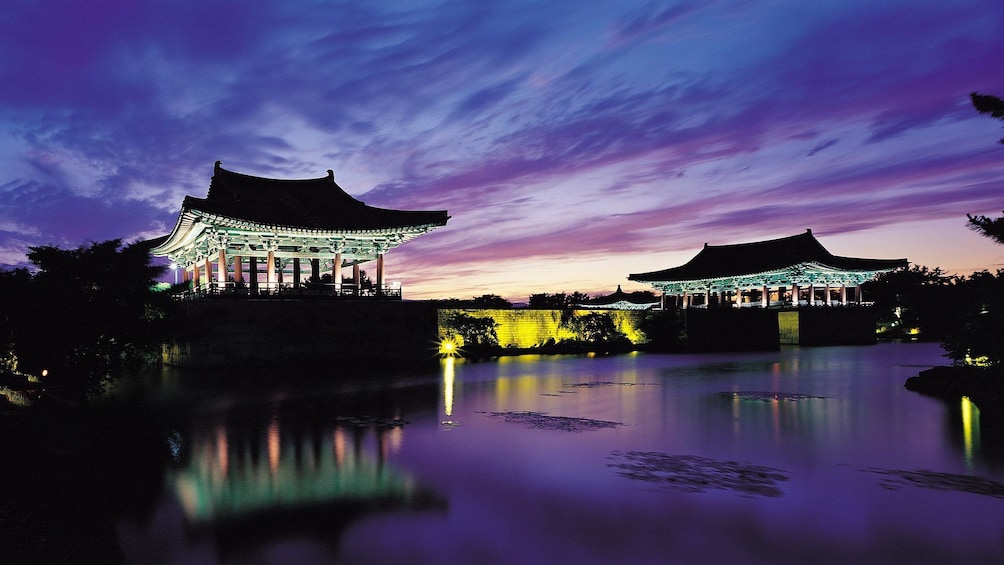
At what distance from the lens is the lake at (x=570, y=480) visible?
5816 mm

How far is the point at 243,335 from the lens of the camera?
22.8m

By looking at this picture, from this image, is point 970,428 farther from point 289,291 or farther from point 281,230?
point 281,230

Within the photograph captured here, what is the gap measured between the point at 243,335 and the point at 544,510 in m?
19.0

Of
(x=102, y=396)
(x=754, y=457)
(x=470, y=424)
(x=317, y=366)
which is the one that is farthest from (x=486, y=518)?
(x=317, y=366)

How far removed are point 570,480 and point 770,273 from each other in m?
44.3

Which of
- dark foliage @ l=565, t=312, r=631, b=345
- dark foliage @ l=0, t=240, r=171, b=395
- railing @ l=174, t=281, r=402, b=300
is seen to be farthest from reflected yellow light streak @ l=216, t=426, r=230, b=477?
dark foliage @ l=565, t=312, r=631, b=345

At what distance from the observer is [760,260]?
5169 centimetres

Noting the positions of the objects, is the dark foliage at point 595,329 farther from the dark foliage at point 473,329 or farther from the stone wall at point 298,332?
the stone wall at point 298,332

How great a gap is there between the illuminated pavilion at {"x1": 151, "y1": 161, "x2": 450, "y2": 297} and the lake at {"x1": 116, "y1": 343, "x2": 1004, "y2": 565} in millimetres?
9202

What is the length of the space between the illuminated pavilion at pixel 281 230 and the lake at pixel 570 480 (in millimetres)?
9202

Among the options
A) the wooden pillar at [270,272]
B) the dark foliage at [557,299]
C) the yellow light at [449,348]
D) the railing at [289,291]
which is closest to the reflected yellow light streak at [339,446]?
the railing at [289,291]

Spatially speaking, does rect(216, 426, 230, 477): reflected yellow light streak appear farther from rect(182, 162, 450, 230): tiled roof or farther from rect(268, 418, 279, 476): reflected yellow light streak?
rect(182, 162, 450, 230): tiled roof

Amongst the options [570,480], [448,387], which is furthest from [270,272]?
[570,480]

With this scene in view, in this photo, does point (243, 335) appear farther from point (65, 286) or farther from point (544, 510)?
point (544, 510)
